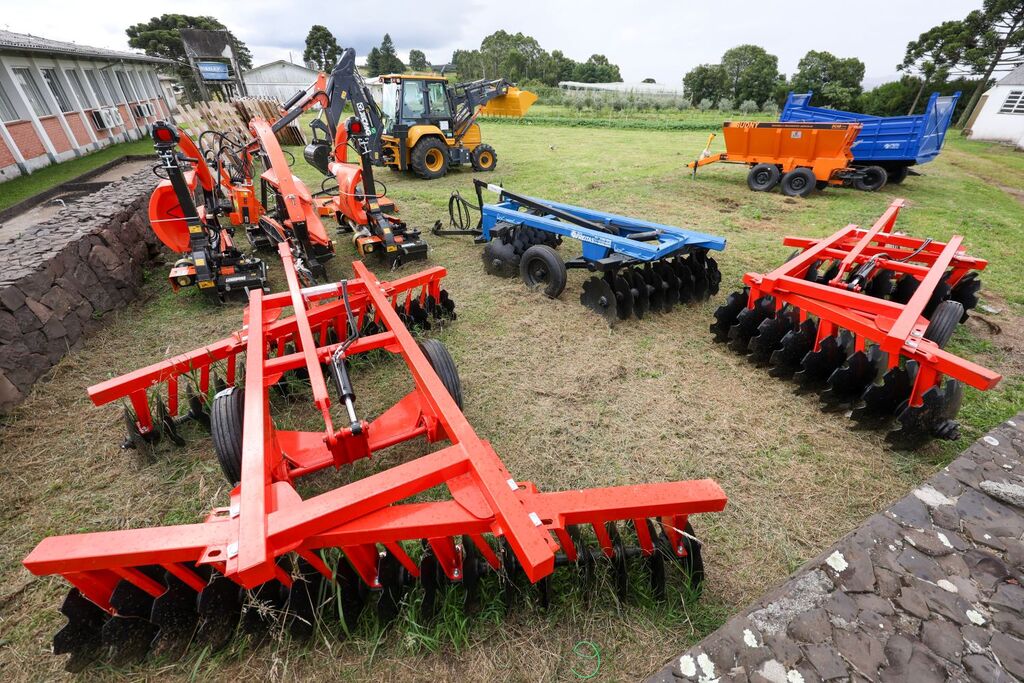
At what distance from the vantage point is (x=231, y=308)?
15.1 ft

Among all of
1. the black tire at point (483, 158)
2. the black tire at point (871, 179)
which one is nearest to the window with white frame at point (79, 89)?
the black tire at point (483, 158)

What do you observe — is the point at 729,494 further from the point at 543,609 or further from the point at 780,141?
the point at 780,141

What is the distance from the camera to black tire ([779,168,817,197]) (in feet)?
29.1

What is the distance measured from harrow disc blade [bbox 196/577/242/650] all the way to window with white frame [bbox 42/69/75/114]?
1770cm

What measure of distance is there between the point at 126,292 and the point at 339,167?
2771mm

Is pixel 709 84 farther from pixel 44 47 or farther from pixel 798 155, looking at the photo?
pixel 44 47

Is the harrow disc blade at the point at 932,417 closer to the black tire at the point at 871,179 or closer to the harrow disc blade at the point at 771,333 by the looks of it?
the harrow disc blade at the point at 771,333

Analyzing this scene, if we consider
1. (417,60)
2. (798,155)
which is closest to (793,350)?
(798,155)

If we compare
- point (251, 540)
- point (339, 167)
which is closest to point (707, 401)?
point (251, 540)

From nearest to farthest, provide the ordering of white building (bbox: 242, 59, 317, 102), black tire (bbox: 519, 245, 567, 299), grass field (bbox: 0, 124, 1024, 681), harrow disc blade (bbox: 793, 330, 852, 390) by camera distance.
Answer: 1. grass field (bbox: 0, 124, 1024, 681)
2. harrow disc blade (bbox: 793, 330, 852, 390)
3. black tire (bbox: 519, 245, 567, 299)
4. white building (bbox: 242, 59, 317, 102)

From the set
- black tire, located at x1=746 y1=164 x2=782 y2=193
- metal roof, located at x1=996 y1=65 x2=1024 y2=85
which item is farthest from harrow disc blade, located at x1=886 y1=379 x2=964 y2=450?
metal roof, located at x1=996 y1=65 x2=1024 y2=85

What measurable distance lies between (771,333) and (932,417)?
1121 millimetres

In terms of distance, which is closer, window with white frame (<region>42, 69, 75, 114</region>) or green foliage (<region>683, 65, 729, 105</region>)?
window with white frame (<region>42, 69, 75, 114</region>)

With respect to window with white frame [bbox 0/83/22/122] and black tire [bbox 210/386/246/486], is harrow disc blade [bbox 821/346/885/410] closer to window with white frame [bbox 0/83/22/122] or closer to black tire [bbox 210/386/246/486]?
black tire [bbox 210/386/246/486]
